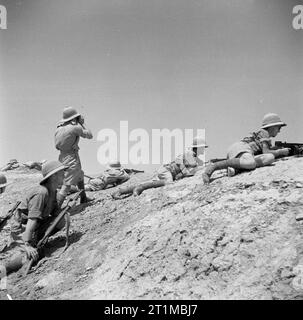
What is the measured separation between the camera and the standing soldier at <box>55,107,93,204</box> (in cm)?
811

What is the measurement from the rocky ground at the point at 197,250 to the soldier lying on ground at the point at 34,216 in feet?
0.83

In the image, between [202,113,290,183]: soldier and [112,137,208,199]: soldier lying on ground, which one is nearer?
[202,113,290,183]: soldier

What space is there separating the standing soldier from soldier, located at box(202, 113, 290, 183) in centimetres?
279

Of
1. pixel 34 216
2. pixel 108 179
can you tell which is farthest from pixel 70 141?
pixel 34 216

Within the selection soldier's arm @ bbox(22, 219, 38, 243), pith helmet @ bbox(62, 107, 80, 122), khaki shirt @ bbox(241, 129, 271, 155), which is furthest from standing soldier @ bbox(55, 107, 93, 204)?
khaki shirt @ bbox(241, 129, 271, 155)

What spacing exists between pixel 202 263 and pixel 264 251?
64 cm

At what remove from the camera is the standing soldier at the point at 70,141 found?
811cm

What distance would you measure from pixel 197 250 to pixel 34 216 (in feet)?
7.11

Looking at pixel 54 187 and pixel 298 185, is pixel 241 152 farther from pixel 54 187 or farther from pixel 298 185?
pixel 54 187

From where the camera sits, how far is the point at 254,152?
673 centimetres

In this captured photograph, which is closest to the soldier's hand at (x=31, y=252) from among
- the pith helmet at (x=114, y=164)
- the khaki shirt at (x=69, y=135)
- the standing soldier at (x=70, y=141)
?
the standing soldier at (x=70, y=141)

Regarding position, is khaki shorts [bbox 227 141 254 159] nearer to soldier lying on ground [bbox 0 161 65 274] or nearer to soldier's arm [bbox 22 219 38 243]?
soldier lying on ground [bbox 0 161 65 274]

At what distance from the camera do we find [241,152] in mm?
6430
